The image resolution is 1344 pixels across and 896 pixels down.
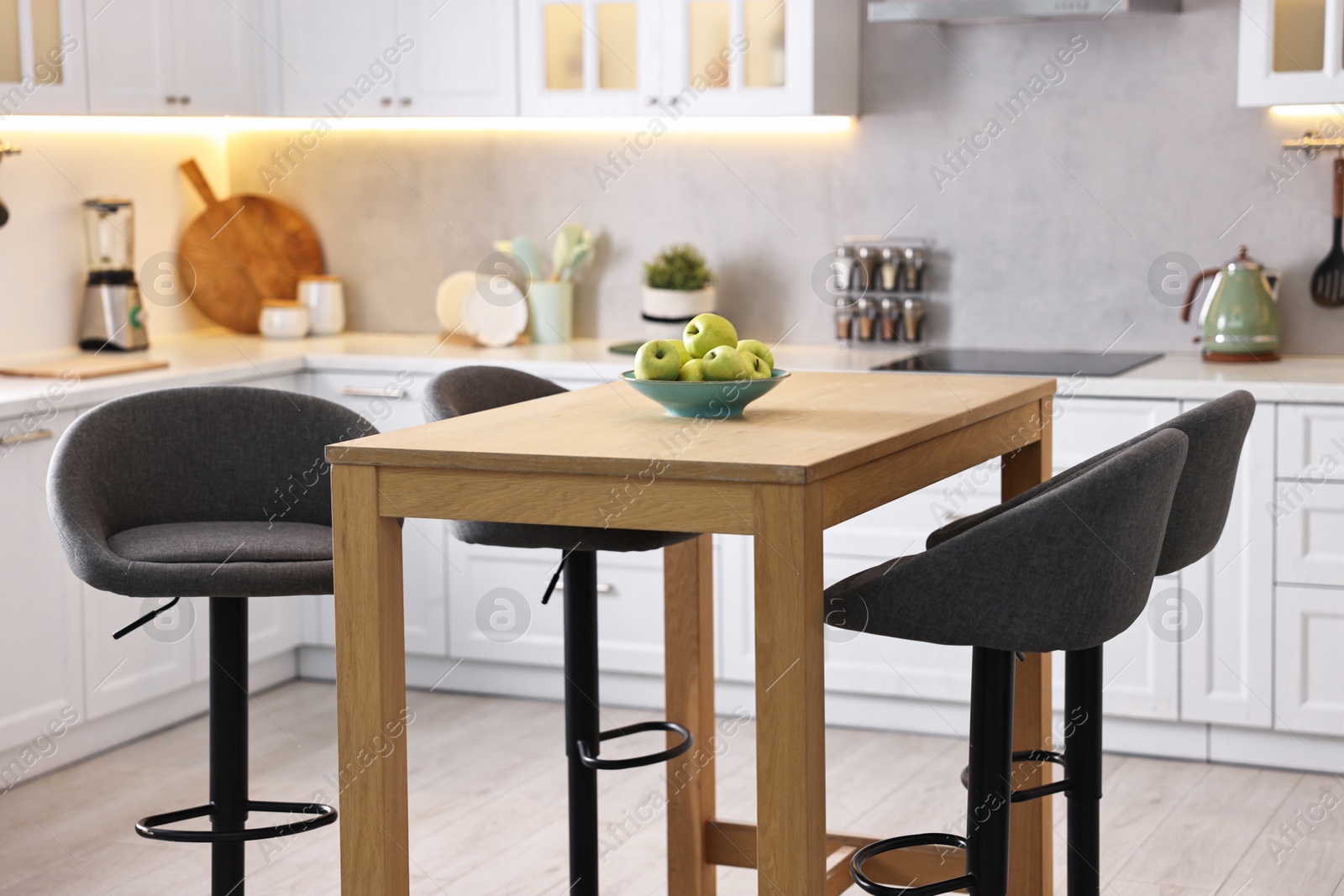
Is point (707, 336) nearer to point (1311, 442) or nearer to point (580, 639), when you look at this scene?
point (580, 639)

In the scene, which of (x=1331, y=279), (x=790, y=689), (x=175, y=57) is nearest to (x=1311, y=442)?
(x=1331, y=279)

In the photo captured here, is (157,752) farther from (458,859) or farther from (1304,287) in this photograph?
(1304,287)

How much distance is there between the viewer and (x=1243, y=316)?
3762 mm

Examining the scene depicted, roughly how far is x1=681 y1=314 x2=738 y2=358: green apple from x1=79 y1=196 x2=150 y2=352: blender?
254 centimetres

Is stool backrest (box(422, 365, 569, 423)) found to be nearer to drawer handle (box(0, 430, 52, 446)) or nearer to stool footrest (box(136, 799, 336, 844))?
stool footrest (box(136, 799, 336, 844))

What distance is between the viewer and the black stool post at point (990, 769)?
201 cm

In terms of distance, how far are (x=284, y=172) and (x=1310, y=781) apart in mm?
3242

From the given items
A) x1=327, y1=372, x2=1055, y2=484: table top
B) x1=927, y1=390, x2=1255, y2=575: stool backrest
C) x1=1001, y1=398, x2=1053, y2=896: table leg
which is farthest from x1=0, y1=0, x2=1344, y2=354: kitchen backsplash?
x1=927, y1=390, x2=1255, y2=575: stool backrest

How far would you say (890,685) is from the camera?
3.82 meters

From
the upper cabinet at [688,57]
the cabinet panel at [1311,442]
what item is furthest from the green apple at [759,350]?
the upper cabinet at [688,57]

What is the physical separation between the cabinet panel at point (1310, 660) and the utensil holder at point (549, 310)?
79.1 inches

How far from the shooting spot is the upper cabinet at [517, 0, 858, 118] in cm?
398

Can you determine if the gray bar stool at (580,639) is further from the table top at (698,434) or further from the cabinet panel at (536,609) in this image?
the cabinet panel at (536,609)

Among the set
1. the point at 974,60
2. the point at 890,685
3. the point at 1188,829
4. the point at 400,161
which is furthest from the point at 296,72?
the point at 1188,829
